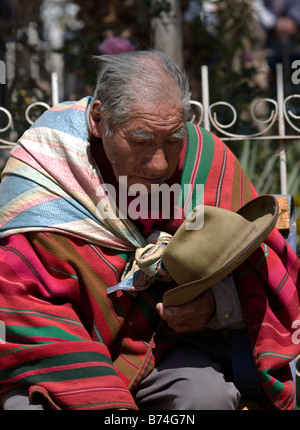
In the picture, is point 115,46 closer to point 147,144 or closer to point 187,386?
point 147,144

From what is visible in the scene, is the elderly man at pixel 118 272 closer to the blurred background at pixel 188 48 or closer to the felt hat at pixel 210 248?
the felt hat at pixel 210 248

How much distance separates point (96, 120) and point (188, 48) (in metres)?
3.65

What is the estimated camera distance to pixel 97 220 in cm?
265

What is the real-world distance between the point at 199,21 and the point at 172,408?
173 inches

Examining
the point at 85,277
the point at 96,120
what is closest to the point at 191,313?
the point at 85,277

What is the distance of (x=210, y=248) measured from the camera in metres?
2.41

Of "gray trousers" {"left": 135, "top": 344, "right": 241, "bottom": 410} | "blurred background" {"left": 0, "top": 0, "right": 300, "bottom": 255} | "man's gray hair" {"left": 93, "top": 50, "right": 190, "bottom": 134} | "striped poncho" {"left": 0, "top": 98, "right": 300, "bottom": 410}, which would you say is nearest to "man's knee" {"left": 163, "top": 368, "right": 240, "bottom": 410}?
"gray trousers" {"left": 135, "top": 344, "right": 241, "bottom": 410}

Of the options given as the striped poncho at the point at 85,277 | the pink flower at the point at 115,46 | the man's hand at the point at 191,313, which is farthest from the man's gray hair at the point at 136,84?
the pink flower at the point at 115,46

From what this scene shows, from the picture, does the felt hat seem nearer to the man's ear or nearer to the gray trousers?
the gray trousers

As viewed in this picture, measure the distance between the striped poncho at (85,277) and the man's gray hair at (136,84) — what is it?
0.76 ft

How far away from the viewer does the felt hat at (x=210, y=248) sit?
2.41 metres

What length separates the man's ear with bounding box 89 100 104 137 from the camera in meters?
2.63

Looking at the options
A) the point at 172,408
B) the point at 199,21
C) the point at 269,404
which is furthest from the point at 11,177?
the point at 199,21

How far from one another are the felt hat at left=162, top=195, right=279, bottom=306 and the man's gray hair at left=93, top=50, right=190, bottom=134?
1.55 feet
